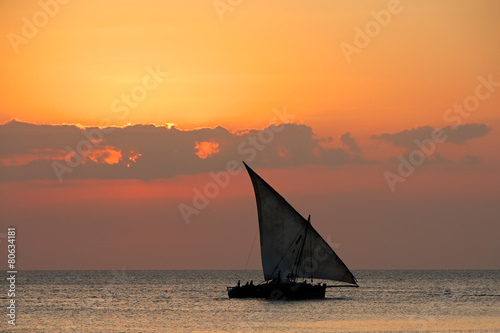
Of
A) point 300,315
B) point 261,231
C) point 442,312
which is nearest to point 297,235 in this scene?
point 261,231

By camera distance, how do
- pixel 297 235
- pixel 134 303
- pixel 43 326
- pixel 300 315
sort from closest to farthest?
1. pixel 43 326
2. pixel 300 315
3. pixel 297 235
4. pixel 134 303

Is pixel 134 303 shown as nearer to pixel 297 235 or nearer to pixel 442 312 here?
pixel 297 235

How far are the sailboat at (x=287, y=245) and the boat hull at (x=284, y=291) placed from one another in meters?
0.09

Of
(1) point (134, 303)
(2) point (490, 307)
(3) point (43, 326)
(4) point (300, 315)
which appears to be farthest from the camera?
(1) point (134, 303)

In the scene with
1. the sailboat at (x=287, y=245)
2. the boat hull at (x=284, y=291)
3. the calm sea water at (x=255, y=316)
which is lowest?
the calm sea water at (x=255, y=316)

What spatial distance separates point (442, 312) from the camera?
75.9 metres

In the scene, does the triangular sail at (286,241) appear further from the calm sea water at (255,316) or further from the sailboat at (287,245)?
the calm sea water at (255,316)

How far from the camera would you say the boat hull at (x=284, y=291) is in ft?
250

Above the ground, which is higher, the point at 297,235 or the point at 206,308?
the point at 297,235

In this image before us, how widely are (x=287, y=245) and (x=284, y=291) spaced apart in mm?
4322

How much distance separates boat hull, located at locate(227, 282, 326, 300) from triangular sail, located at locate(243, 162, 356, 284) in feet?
4.78

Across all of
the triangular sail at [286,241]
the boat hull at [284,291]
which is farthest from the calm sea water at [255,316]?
the triangular sail at [286,241]

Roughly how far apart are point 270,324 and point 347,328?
17.8 ft

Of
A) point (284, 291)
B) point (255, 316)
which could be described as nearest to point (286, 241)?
point (284, 291)
